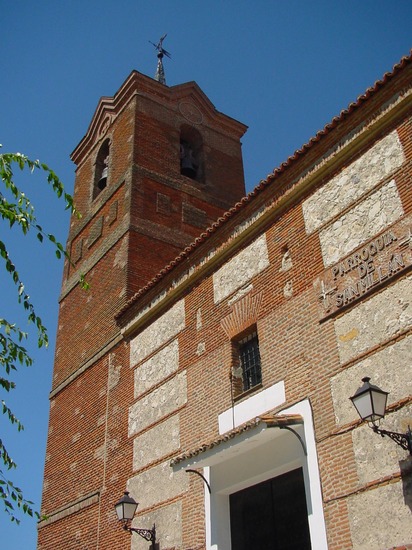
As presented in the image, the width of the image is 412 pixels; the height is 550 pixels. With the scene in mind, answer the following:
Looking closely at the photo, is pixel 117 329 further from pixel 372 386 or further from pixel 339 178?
pixel 372 386

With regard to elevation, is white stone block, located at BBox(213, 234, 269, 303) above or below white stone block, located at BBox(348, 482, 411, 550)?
above

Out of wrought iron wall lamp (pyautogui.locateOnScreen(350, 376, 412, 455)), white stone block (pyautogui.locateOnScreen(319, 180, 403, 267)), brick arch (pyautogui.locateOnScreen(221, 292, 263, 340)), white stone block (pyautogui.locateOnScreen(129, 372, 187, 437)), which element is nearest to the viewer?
wrought iron wall lamp (pyautogui.locateOnScreen(350, 376, 412, 455))

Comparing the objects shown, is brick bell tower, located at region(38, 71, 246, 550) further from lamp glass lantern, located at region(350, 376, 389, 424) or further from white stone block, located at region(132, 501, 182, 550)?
lamp glass lantern, located at region(350, 376, 389, 424)

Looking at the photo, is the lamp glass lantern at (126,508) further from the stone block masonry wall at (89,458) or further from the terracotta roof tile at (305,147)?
the terracotta roof tile at (305,147)

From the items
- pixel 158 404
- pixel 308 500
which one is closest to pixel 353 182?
pixel 308 500

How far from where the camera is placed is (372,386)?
19.3ft

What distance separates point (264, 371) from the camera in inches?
317

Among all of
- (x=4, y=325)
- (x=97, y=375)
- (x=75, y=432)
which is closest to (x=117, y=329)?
(x=97, y=375)

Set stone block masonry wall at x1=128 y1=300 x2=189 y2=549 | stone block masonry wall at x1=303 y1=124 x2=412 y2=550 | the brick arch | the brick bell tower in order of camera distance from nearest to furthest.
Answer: stone block masonry wall at x1=303 y1=124 x2=412 y2=550, the brick arch, stone block masonry wall at x1=128 y1=300 x2=189 y2=549, the brick bell tower

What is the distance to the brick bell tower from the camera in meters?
11.1

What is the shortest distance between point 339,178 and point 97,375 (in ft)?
22.0

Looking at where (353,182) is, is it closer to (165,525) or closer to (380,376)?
(380,376)

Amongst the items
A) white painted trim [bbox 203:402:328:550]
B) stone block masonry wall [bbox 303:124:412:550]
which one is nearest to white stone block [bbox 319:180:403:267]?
stone block masonry wall [bbox 303:124:412:550]

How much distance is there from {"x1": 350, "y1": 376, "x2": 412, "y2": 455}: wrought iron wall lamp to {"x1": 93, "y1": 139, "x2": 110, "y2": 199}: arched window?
12.4 meters
